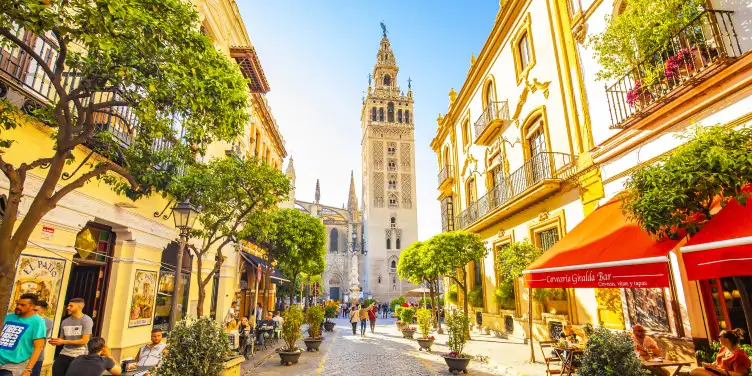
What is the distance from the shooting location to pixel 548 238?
12141mm

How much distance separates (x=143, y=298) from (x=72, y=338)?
4.34m

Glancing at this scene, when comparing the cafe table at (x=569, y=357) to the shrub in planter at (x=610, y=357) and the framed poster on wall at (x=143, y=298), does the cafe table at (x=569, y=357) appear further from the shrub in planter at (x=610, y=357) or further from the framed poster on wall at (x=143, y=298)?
the framed poster on wall at (x=143, y=298)

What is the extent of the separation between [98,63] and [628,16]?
8533mm

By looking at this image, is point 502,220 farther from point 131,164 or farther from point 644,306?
point 131,164

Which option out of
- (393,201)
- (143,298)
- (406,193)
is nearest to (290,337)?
(143,298)

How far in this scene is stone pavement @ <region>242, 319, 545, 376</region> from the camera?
9523 millimetres

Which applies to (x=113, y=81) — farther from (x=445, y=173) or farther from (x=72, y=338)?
(x=445, y=173)

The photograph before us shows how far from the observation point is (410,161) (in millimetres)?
61688

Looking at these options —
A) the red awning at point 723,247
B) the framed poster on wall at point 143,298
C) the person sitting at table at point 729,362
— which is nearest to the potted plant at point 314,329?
the framed poster on wall at point 143,298

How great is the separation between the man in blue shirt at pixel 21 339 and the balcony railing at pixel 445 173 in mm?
19635

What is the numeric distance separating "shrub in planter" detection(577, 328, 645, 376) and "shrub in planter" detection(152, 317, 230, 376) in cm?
512

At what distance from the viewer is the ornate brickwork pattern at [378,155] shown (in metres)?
60.0

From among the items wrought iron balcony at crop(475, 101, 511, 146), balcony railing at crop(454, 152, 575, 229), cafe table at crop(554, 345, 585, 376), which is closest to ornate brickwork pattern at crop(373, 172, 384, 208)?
balcony railing at crop(454, 152, 575, 229)

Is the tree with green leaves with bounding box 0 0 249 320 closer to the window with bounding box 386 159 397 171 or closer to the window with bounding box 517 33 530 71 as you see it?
the window with bounding box 517 33 530 71
